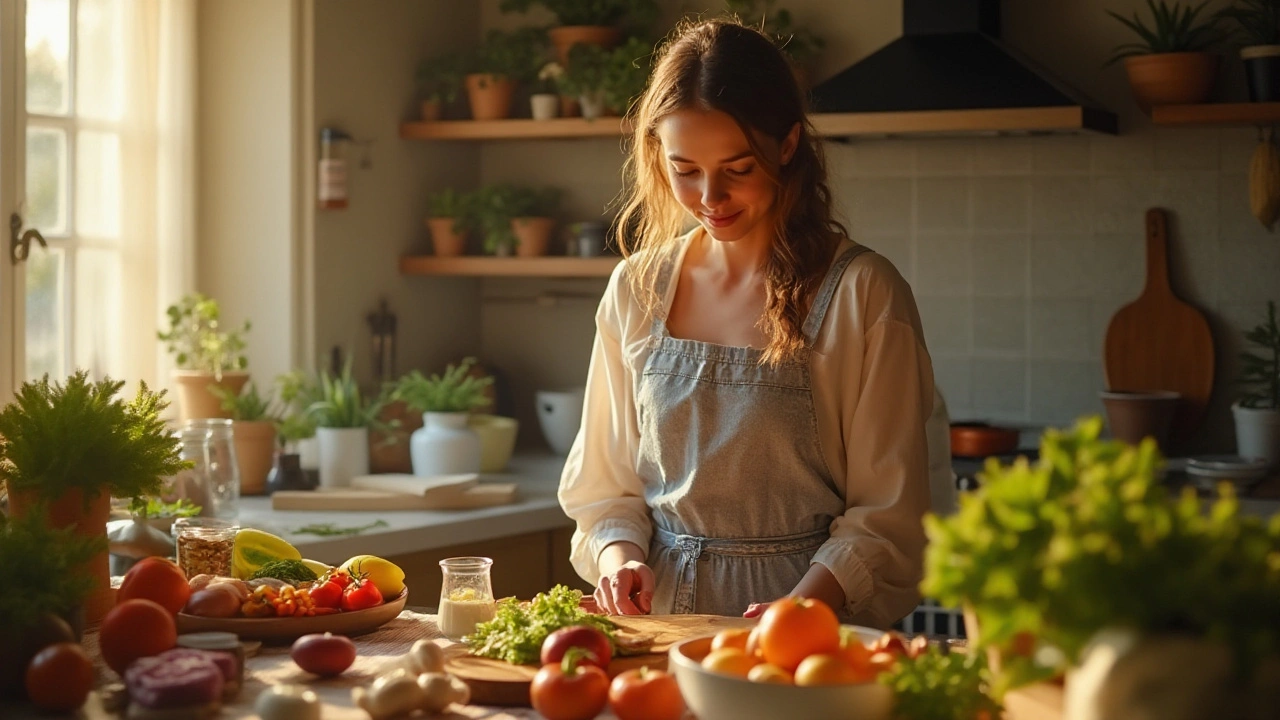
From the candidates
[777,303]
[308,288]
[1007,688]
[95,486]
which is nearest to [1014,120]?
[777,303]

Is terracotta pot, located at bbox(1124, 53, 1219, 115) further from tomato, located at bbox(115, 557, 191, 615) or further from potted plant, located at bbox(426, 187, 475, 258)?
tomato, located at bbox(115, 557, 191, 615)

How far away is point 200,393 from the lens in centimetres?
346

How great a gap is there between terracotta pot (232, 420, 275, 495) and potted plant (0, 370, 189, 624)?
158 centimetres

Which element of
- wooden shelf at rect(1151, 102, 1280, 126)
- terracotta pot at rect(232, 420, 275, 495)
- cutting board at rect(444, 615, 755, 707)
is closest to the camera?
cutting board at rect(444, 615, 755, 707)

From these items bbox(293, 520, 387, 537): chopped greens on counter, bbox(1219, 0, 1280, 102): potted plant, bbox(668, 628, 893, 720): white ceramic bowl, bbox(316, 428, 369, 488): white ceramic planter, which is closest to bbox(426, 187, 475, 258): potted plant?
bbox(316, 428, 369, 488): white ceramic planter

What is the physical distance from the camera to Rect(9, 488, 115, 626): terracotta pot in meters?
1.72

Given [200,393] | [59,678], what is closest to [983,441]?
[200,393]

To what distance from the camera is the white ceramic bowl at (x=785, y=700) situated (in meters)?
1.18

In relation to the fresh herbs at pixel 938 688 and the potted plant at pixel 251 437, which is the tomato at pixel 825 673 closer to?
the fresh herbs at pixel 938 688

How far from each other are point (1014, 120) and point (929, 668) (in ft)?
7.65

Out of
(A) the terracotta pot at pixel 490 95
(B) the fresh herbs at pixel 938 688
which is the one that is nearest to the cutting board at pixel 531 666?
(B) the fresh herbs at pixel 938 688

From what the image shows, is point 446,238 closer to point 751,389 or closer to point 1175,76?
point 1175,76

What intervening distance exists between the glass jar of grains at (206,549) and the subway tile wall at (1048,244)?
7.04ft

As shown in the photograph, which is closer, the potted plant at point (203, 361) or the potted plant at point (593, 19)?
the potted plant at point (203, 361)
